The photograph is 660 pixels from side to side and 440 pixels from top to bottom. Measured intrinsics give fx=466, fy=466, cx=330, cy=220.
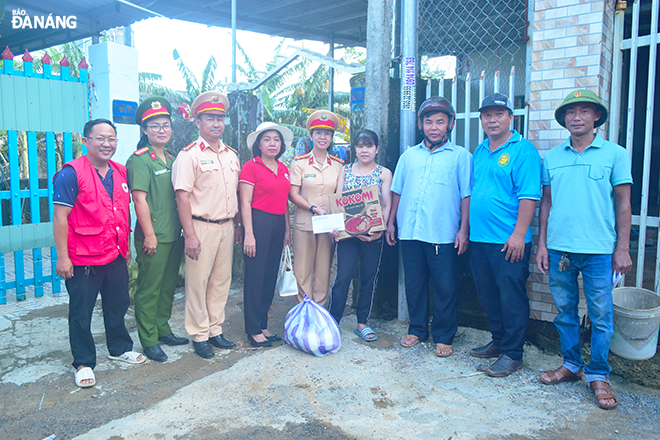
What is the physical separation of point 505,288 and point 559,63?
5.90 feet

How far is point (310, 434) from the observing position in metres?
2.70

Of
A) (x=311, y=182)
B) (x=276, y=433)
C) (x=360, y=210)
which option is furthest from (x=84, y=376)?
(x=360, y=210)

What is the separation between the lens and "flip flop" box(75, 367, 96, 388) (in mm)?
3246

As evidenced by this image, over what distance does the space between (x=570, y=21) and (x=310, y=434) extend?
3491 mm

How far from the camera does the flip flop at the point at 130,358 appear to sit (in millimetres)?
3629

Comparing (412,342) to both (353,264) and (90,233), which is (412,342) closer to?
(353,264)

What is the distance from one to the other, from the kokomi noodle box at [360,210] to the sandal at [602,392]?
1872mm

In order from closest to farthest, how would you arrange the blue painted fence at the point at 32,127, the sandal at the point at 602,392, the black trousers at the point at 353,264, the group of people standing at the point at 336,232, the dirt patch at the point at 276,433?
the dirt patch at the point at 276,433
the sandal at the point at 602,392
the group of people standing at the point at 336,232
the black trousers at the point at 353,264
the blue painted fence at the point at 32,127

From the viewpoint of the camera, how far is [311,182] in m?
4.13

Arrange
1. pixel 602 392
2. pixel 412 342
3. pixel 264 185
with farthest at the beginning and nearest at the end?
pixel 412 342 < pixel 264 185 < pixel 602 392

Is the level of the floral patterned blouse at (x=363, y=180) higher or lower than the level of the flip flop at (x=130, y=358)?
higher

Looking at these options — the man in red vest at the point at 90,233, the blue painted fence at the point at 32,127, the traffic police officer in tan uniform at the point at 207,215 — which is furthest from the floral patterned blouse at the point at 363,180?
the blue painted fence at the point at 32,127

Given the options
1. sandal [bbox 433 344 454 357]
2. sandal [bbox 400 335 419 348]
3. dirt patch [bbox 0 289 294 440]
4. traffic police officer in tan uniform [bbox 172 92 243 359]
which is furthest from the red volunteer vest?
sandal [bbox 433 344 454 357]

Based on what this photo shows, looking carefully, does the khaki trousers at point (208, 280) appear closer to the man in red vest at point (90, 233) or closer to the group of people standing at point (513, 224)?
the man in red vest at point (90, 233)
